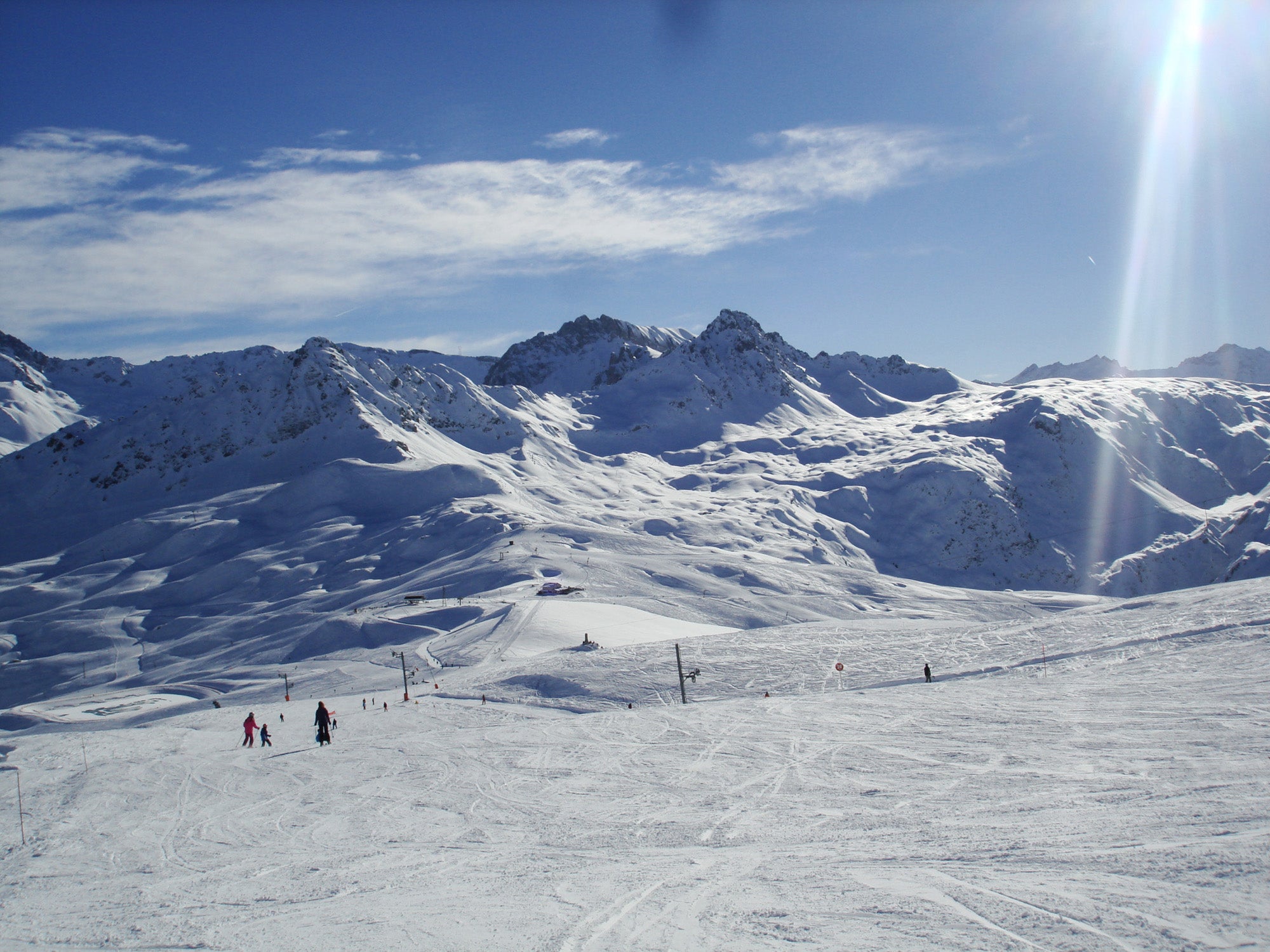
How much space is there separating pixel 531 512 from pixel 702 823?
9614 centimetres

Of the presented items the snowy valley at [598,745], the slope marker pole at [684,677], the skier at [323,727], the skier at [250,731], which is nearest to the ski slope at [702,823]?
the snowy valley at [598,745]

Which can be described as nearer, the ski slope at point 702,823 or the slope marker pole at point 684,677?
the ski slope at point 702,823

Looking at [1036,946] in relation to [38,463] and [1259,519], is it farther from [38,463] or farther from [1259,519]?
[38,463]

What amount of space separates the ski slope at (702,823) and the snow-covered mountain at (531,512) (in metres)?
33.0

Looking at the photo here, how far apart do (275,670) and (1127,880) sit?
185 feet

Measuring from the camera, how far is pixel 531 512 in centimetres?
10831

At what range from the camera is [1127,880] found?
8.92 metres

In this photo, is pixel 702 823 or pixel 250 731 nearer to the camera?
pixel 702 823

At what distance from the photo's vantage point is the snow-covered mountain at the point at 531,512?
7662 centimetres

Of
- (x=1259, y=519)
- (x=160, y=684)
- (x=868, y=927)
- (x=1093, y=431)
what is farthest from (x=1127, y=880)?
(x=1093, y=431)

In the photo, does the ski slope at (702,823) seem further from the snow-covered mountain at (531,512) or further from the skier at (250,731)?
the snow-covered mountain at (531,512)

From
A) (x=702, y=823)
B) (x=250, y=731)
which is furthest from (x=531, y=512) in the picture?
(x=702, y=823)

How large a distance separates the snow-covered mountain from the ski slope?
33.0 meters

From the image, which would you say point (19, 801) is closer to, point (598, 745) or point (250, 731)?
point (250, 731)
